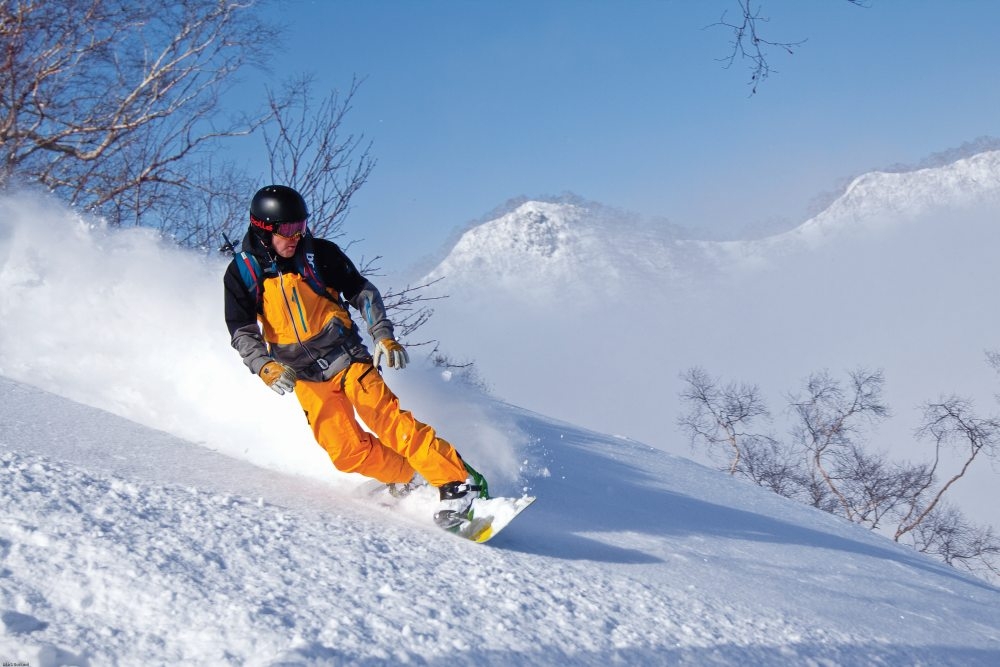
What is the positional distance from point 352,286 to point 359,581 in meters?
1.71

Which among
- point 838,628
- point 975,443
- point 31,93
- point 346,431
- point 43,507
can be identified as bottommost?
point 43,507

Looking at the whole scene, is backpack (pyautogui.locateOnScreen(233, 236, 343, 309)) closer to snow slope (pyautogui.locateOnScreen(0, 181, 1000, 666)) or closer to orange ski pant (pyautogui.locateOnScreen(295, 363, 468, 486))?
orange ski pant (pyautogui.locateOnScreen(295, 363, 468, 486))

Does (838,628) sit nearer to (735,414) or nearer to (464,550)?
(464,550)

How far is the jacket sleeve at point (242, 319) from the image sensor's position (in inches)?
136

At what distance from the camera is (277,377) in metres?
3.38

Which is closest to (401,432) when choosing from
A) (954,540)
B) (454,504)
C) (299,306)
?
(454,504)

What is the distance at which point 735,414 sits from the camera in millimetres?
25688

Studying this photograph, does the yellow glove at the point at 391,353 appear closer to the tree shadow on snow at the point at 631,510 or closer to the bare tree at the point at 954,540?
the tree shadow on snow at the point at 631,510

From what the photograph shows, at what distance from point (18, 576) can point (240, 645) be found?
2.17 feet

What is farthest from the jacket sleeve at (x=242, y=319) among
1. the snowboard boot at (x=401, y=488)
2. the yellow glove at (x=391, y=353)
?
the snowboard boot at (x=401, y=488)

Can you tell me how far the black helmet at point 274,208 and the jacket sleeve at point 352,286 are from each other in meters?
0.27

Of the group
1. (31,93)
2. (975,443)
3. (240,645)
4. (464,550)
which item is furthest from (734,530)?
(975,443)

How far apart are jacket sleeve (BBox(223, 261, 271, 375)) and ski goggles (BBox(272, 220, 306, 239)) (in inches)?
10.0

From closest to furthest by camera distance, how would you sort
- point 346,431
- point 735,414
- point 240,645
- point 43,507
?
point 240,645 < point 43,507 < point 346,431 < point 735,414
